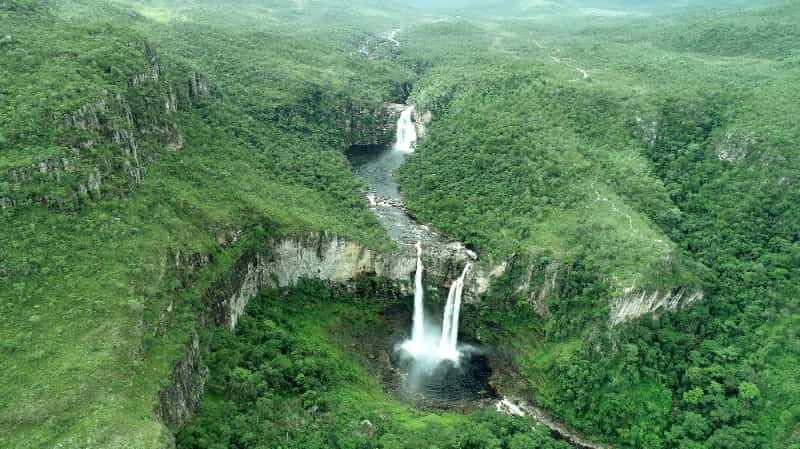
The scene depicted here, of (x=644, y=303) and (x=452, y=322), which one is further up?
(x=644, y=303)

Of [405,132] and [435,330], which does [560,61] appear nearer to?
[405,132]

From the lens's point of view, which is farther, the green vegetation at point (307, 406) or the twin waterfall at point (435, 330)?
the twin waterfall at point (435, 330)

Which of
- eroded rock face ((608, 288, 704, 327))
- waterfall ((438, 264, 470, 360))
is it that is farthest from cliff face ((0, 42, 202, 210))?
eroded rock face ((608, 288, 704, 327))

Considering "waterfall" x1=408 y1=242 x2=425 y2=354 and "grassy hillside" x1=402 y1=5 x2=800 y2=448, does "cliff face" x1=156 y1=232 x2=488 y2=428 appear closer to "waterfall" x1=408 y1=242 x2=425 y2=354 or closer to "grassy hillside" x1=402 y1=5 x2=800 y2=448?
"waterfall" x1=408 y1=242 x2=425 y2=354

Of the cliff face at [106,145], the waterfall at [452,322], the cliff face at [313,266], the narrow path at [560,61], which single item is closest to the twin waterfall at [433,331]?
the waterfall at [452,322]

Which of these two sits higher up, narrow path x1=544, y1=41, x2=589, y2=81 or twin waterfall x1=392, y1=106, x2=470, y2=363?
narrow path x1=544, y1=41, x2=589, y2=81

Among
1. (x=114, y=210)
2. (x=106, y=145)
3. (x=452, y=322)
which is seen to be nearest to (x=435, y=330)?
(x=452, y=322)

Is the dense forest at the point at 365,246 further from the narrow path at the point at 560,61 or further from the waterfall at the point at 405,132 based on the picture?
the waterfall at the point at 405,132
